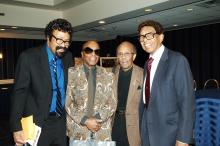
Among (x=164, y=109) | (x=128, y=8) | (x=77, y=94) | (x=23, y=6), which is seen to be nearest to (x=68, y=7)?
(x=23, y=6)

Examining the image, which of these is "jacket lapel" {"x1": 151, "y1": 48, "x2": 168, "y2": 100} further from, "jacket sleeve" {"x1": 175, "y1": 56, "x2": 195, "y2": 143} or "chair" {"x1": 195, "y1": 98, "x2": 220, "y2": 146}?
"chair" {"x1": 195, "y1": 98, "x2": 220, "y2": 146}

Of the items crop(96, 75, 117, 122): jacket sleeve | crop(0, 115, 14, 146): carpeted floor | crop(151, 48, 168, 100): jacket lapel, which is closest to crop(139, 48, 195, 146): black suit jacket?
crop(151, 48, 168, 100): jacket lapel

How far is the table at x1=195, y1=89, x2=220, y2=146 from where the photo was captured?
5.12ft

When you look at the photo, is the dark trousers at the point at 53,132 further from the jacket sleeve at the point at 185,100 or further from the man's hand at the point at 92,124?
the jacket sleeve at the point at 185,100

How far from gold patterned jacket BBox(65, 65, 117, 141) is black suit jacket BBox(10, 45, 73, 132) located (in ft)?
1.06

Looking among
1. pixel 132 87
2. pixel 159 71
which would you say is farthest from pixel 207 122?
pixel 132 87

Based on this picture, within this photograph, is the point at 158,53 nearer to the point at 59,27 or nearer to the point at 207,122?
the point at 207,122

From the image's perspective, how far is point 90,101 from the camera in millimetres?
2422

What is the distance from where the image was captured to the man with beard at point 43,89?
1.97m

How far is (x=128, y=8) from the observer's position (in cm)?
577

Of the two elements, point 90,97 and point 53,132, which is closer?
point 53,132

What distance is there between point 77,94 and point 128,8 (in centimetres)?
380

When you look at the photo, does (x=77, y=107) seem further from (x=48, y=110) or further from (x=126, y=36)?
(x=126, y=36)

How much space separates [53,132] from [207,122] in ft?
3.87
